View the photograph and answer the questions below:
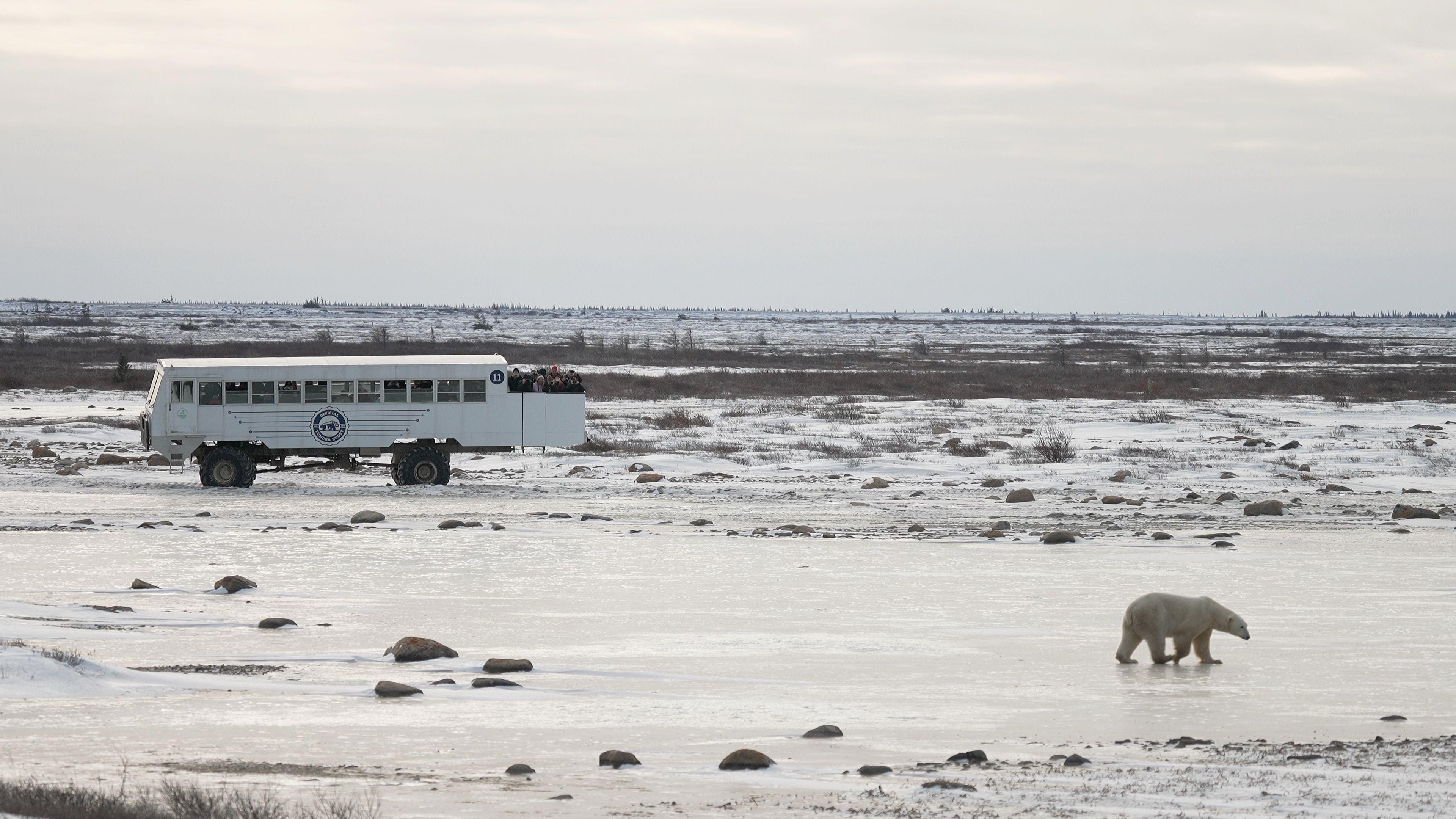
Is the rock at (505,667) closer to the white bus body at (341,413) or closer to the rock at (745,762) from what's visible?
the rock at (745,762)

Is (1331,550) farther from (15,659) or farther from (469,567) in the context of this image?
(15,659)

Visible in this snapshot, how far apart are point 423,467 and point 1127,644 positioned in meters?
19.6

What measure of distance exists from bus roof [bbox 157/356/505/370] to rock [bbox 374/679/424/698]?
63.2 feet

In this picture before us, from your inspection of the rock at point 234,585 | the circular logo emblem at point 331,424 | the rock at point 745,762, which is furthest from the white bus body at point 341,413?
the rock at point 745,762

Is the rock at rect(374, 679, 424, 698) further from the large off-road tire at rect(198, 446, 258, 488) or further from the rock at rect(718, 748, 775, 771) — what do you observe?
the large off-road tire at rect(198, 446, 258, 488)

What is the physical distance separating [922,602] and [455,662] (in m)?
5.47

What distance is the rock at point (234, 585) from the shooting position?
15617mm

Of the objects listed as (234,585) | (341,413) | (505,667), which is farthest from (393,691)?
(341,413)

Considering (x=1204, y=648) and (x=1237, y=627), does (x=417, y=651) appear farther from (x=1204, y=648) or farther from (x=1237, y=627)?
(x=1237, y=627)

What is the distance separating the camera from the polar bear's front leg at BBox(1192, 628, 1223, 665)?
12.2 meters

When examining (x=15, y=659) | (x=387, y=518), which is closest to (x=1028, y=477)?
(x=387, y=518)

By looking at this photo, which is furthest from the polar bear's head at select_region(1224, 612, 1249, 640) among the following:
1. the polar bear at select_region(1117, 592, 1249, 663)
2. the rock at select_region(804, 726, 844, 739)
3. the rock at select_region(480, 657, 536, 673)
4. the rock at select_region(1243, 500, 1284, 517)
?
the rock at select_region(1243, 500, 1284, 517)

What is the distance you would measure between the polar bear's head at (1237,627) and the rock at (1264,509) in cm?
1191

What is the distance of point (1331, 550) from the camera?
1959 centimetres
